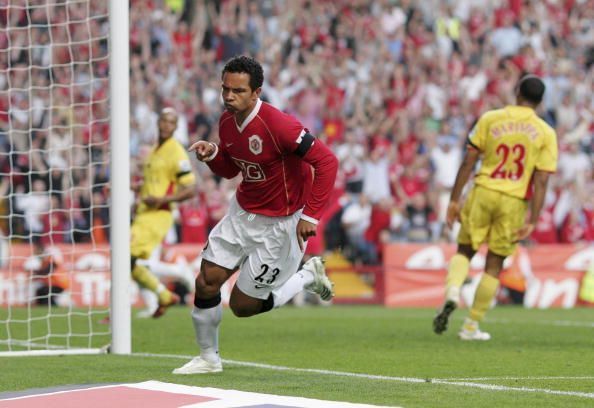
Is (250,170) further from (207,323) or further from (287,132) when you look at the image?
(207,323)

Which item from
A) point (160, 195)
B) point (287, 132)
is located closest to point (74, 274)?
point (160, 195)

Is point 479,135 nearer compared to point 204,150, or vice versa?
point 204,150

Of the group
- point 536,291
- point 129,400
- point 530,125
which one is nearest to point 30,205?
point 536,291

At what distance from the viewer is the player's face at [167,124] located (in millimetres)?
14477

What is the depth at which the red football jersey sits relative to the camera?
867 centimetres

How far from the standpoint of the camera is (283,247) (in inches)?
361

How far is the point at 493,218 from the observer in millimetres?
12188

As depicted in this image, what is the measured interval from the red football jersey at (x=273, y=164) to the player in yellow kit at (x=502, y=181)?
3129 mm

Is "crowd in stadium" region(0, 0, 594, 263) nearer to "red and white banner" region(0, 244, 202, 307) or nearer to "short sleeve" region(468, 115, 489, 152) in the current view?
"red and white banner" region(0, 244, 202, 307)

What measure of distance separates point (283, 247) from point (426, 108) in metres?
15.9

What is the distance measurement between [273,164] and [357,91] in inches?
636

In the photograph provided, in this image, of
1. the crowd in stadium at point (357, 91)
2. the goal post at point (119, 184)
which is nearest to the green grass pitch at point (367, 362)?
the goal post at point (119, 184)

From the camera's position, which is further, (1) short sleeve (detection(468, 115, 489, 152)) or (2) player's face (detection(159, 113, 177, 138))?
(2) player's face (detection(159, 113, 177, 138))

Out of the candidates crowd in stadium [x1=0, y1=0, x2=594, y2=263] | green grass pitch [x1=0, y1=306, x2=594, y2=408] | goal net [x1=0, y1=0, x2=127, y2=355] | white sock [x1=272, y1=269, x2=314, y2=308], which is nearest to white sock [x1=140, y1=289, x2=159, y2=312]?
green grass pitch [x1=0, y1=306, x2=594, y2=408]
